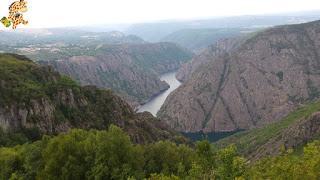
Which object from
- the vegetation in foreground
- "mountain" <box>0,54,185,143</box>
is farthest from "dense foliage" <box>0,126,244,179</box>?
"mountain" <box>0,54,185,143</box>

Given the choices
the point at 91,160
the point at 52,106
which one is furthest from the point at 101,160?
the point at 52,106

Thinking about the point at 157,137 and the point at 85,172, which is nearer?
the point at 85,172

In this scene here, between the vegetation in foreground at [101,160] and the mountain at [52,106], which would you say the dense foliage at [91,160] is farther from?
the mountain at [52,106]

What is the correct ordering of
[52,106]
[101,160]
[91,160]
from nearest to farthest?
[101,160], [91,160], [52,106]

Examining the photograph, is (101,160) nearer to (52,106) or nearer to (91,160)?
(91,160)

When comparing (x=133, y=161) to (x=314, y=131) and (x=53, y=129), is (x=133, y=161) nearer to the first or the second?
(x=53, y=129)

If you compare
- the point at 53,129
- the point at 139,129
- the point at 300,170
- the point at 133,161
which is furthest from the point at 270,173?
the point at 139,129

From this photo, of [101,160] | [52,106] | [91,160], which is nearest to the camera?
[101,160]

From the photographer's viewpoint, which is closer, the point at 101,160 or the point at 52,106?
the point at 101,160
